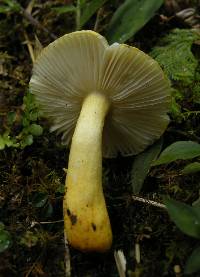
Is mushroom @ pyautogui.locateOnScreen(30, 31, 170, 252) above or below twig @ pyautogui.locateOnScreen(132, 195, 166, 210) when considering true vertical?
above

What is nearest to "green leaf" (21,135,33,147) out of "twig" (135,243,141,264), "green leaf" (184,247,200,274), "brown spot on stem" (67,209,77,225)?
"brown spot on stem" (67,209,77,225)

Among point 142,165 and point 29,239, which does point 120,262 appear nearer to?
point 29,239

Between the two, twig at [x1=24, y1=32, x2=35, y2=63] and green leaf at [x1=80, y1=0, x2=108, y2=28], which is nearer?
green leaf at [x1=80, y1=0, x2=108, y2=28]

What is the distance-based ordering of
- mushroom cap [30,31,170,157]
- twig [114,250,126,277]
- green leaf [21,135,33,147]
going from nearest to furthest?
twig [114,250,126,277] → mushroom cap [30,31,170,157] → green leaf [21,135,33,147]

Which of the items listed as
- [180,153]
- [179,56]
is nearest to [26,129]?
[180,153]

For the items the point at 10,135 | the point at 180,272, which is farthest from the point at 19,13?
the point at 180,272

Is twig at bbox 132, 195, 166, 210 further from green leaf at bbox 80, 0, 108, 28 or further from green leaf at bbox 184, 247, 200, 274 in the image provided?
green leaf at bbox 80, 0, 108, 28

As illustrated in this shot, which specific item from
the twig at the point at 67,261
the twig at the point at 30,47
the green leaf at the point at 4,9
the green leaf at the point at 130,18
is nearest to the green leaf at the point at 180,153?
the twig at the point at 67,261
